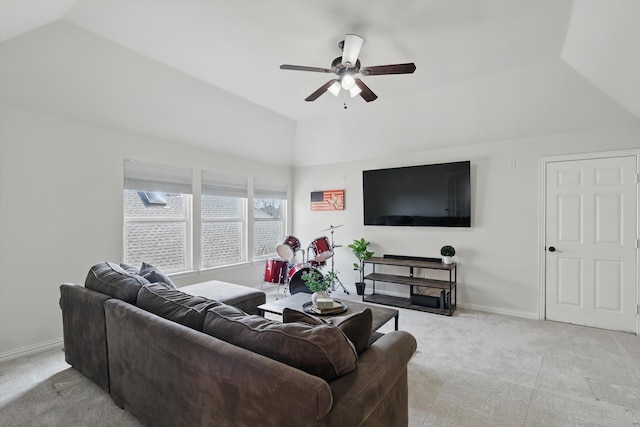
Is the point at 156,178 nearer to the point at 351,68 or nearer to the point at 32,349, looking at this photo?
the point at 32,349

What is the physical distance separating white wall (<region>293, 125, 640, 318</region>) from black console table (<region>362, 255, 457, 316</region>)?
0.15 m

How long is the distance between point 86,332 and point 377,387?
221 centimetres

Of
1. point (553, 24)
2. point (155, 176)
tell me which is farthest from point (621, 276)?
point (155, 176)

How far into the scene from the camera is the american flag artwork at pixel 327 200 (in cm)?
542

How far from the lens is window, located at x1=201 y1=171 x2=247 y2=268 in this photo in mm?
4512

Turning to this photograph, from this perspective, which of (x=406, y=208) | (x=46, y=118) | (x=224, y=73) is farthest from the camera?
(x=406, y=208)

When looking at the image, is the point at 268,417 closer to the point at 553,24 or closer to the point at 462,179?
the point at 553,24

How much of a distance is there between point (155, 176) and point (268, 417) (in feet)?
11.5

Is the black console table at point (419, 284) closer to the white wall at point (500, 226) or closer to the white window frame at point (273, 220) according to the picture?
the white wall at point (500, 226)

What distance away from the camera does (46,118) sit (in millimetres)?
2951

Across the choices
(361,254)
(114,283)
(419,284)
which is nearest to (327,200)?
(361,254)

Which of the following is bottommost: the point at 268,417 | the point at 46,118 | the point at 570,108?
the point at 268,417

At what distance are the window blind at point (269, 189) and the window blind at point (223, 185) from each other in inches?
9.7

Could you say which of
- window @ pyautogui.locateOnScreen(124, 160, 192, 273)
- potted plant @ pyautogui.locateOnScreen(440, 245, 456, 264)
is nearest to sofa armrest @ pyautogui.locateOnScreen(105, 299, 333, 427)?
window @ pyautogui.locateOnScreen(124, 160, 192, 273)
